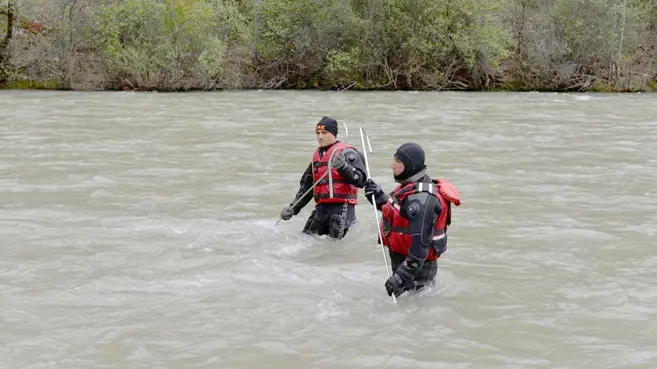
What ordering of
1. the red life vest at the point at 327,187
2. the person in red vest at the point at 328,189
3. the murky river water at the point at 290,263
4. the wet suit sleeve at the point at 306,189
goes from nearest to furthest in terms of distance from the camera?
the murky river water at the point at 290,263, the person in red vest at the point at 328,189, the red life vest at the point at 327,187, the wet suit sleeve at the point at 306,189

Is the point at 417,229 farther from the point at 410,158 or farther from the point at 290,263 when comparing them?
the point at 290,263

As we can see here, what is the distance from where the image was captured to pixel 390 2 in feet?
129

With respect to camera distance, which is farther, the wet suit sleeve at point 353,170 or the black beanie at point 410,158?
the wet suit sleeve at point 353,170

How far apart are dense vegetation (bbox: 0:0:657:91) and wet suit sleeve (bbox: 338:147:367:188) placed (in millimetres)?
27859

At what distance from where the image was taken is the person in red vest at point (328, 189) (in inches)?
348

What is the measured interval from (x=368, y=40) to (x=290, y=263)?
102 feet

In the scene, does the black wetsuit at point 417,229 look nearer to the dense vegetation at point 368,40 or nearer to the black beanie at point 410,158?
the black beanie at point 410,158

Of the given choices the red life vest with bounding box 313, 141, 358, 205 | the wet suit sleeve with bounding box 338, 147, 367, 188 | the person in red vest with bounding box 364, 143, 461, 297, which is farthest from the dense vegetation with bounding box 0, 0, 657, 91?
the person in red vest with bounding box 364, 143, 461, 297

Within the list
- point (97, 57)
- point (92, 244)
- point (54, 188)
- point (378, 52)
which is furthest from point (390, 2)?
point (92, 244)

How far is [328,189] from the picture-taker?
916cm

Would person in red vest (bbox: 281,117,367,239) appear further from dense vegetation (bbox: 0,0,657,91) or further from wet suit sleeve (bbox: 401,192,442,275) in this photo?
dense vegetation (bbox: 0,0,657,91)

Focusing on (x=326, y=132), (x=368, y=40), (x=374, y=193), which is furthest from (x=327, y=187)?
(x=368, y=40)

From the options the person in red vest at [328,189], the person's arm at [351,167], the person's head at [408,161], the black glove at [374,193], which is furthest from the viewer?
the person in red vest at [328,189]

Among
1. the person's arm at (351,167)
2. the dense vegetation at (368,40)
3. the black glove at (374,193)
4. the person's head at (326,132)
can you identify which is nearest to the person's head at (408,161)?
the black glove at (374,193)
